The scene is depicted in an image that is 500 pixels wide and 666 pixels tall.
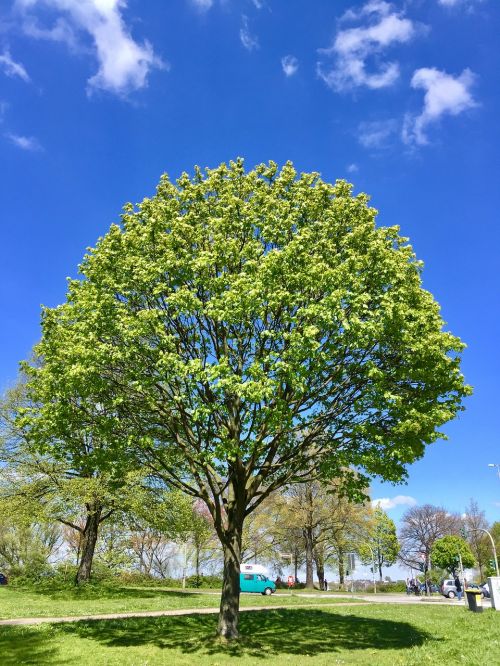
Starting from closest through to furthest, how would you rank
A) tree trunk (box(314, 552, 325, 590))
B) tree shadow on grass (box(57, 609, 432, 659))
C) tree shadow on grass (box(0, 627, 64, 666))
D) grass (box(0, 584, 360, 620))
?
tree shadow on grass (box(0, 627, 64, 666)) → tree shadow on grass (box(57, 609, 432, 659)) → grass (box(0, 584, 360, 620)) → tree trunk (box(314, 552, 325, 590))

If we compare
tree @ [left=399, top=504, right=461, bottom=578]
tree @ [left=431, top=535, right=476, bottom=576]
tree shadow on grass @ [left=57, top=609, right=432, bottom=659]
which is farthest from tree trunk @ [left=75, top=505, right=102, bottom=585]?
tree @ [left=399, top=504, right=461, bottom=578]

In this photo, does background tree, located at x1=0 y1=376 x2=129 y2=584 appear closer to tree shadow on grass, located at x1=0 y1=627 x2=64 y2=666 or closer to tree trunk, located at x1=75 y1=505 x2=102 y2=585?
tree trunk, located at x1=75 y1=505 x2=102 y2=585

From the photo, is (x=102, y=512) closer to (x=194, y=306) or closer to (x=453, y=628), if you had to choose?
(x=453, y=628)

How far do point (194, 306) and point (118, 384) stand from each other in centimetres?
330

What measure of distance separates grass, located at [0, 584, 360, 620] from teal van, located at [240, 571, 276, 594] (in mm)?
10525

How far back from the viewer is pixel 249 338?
15.0 m

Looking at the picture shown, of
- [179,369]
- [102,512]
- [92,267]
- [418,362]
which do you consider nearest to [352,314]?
[418,362]

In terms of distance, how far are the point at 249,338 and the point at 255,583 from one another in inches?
1245

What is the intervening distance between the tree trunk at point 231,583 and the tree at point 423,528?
6989cm

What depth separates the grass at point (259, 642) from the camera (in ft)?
38.5

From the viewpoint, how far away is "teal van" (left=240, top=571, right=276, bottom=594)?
39.5m

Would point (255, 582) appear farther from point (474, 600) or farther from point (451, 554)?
point (451, 554)

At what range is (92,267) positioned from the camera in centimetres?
1540

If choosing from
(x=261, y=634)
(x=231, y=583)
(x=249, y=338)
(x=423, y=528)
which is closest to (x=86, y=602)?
(x=261, y=634)
